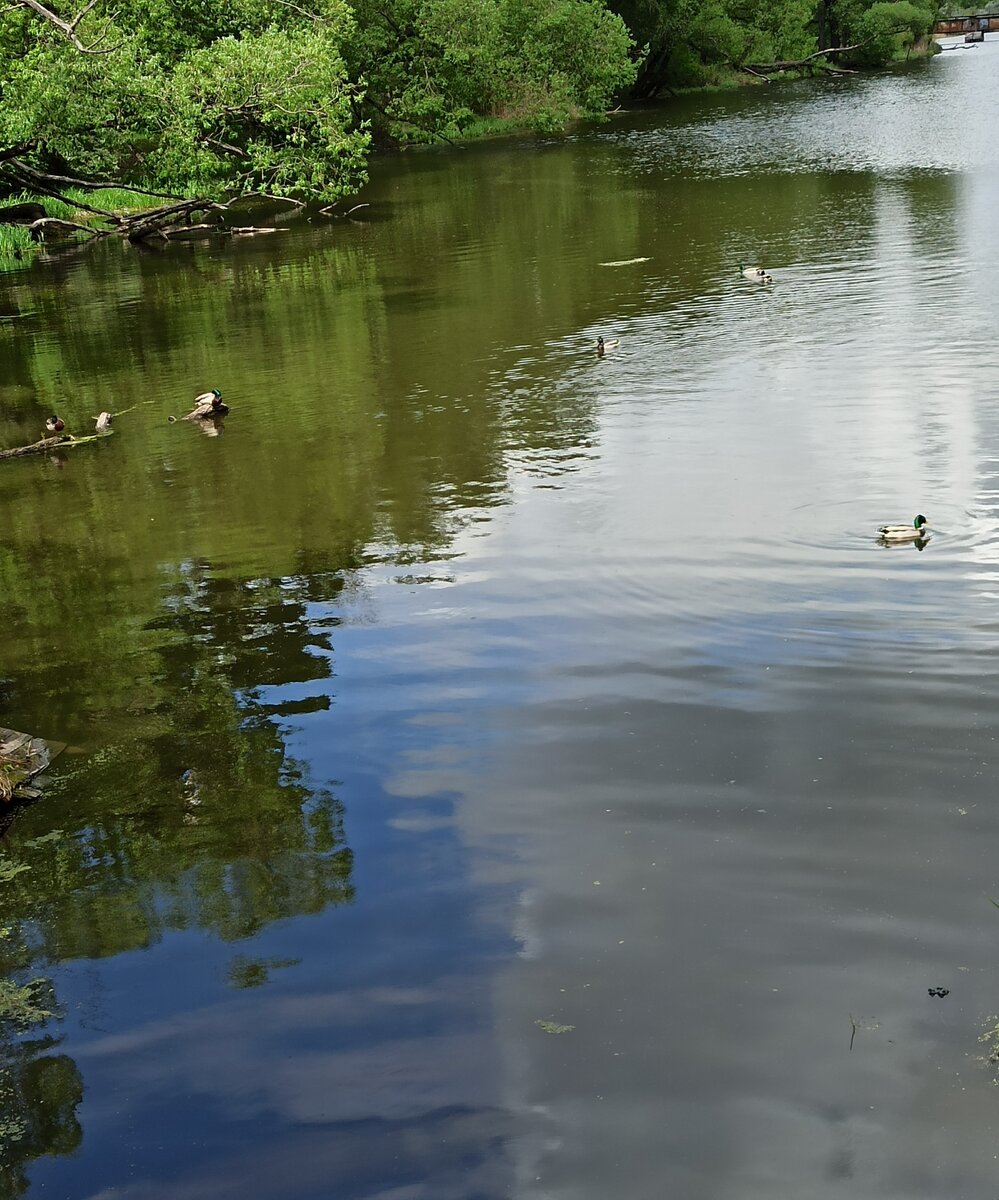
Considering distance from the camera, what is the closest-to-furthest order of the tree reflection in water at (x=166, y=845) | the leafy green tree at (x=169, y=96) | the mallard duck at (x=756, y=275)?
the tree reflection in water at (x=166, y=845) < the mallard duck at (x=756, y=275) < the leafy green tree at (x=169, y=96)

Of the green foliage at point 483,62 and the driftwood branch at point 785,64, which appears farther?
the driftwood branch at point 785,64

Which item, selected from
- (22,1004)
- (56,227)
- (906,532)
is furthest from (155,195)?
(22,1004)

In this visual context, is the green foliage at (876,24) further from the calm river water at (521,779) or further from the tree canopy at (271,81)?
the calm river water at (521,779)

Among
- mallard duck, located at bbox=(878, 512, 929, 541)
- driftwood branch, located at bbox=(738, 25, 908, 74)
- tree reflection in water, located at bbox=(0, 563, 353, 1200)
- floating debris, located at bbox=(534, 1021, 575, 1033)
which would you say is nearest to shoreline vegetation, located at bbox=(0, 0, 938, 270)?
tree reflection in water, located at bbox=(0, 563, 353, 1200)

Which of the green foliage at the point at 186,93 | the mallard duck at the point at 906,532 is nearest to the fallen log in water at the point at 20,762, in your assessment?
the mallard duck at the point at 906,532

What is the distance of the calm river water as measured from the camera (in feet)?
19.7

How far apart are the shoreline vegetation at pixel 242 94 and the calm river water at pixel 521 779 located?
12.8 metres

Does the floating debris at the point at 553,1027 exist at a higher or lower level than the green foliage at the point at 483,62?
lower

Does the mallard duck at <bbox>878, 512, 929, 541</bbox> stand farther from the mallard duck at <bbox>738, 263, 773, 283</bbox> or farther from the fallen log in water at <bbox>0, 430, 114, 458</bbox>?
the mallard duck at <bbox>738, 263, 773, 283</bbox>

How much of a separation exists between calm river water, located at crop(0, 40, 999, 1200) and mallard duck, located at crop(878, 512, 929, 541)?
0.14 m

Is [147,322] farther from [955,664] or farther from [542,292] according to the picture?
[955,664]

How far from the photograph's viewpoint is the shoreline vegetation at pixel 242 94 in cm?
3419

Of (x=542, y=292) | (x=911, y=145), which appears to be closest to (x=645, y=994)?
(x=542, y=292)

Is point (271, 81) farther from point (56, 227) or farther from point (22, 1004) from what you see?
point (22, 1004)
